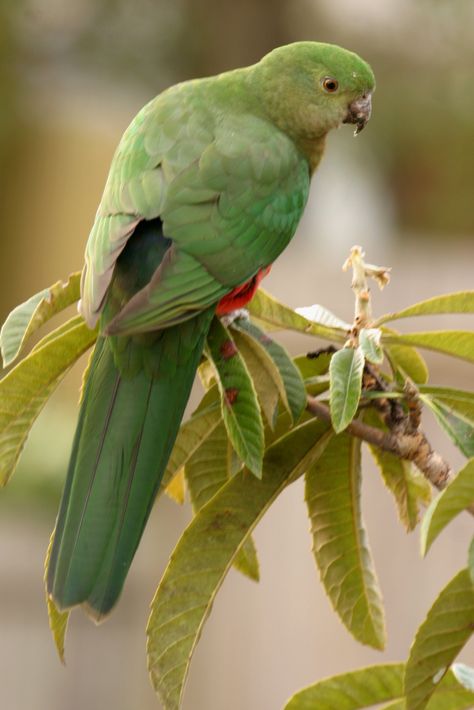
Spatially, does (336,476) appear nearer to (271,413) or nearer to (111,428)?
(271,413)

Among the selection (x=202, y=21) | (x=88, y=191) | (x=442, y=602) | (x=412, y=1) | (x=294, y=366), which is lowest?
(x=442, y=602)

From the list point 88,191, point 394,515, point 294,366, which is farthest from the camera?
point 88,191

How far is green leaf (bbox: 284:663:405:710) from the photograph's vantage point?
64.9 inches

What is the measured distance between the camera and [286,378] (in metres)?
1.65

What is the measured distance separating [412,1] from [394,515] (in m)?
3.64

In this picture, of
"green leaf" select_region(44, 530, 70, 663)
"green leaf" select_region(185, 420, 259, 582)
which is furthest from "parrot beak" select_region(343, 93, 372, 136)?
"green leaf" select_region(44, 530, 70, 663)

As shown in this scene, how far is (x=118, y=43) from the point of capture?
272 inches

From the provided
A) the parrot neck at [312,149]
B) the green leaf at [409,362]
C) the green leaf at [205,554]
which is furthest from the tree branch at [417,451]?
the parrot neck at [312,149]

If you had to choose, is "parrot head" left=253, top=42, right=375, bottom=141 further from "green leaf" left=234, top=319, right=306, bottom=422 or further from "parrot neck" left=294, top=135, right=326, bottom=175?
"green leaf" left=234, top=319, right=306, bottom=422

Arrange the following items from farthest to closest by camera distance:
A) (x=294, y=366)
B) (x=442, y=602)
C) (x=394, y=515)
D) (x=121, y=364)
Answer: (x=394, y=515) < (x=121, y=364) < (x=294, y=366) < (x=442, y=602)

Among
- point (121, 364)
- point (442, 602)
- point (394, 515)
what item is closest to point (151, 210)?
point (121, 364)

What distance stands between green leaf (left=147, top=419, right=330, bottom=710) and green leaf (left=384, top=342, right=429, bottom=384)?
0.62 feet

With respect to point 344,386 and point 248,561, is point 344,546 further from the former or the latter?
point 344,386

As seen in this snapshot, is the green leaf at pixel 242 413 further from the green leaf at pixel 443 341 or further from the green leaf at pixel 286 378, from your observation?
the green leaf at pixel 443 341
